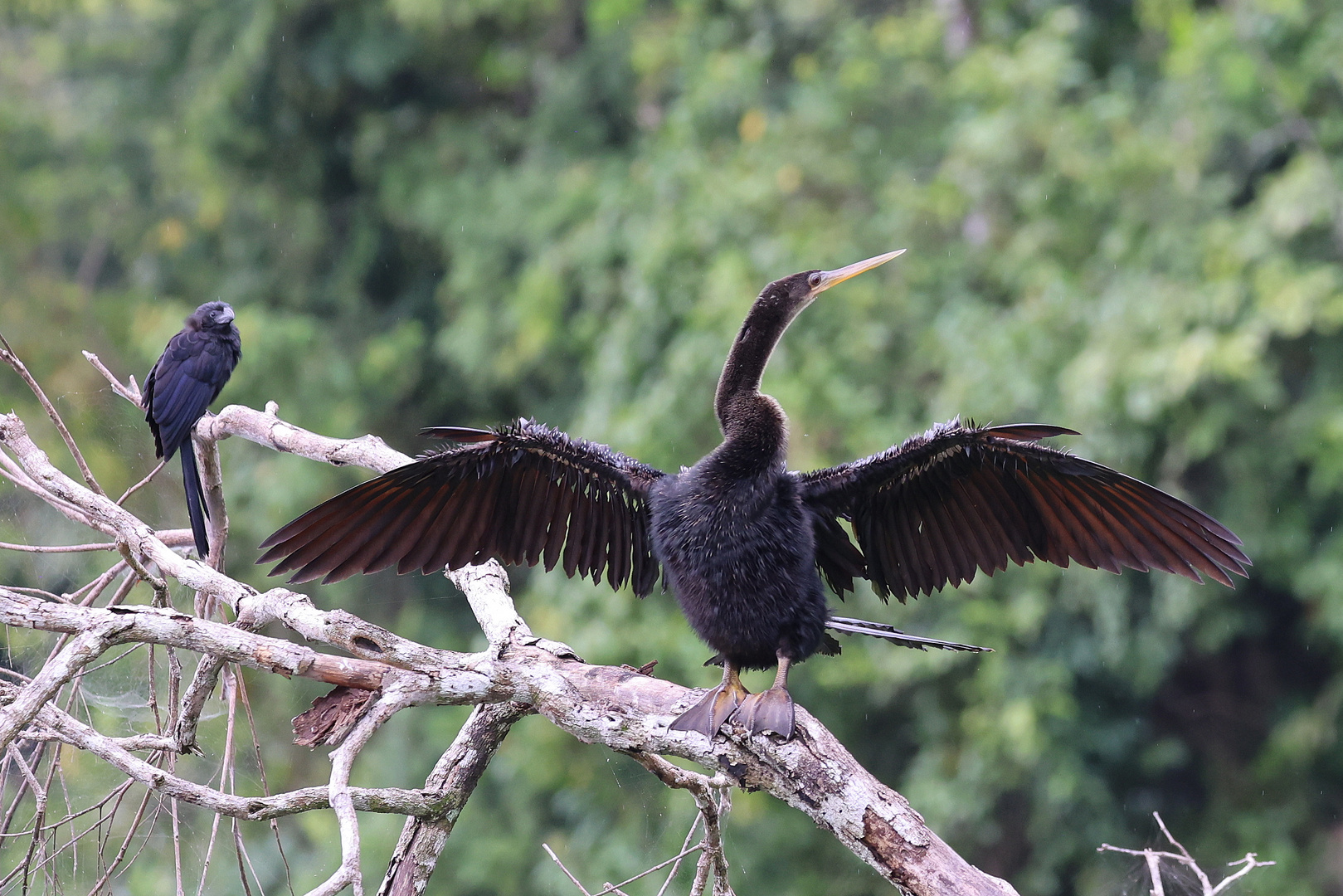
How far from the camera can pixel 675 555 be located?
2350mm

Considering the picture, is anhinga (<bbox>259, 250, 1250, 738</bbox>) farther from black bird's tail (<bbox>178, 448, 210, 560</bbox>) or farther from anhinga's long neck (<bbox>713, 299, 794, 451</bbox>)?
black bird's tail (<bbox>178, 448, 210, 560</bbox>)

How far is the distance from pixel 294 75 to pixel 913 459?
291 inches

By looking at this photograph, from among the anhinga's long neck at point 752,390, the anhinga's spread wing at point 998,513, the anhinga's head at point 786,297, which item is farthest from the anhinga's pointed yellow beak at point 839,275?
the anhinga's spread wing at point 998,513

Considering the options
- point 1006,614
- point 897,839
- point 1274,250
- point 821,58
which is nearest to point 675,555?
point 897,839

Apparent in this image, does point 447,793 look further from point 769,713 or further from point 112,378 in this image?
point 112,378

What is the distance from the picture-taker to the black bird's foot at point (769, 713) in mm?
1975

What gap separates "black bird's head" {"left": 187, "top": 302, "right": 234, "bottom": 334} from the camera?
3.61 metres

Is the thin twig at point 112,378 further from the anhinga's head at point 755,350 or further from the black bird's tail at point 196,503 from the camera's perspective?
the anhinga's head at point 755,350

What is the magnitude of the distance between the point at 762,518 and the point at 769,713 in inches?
16.8

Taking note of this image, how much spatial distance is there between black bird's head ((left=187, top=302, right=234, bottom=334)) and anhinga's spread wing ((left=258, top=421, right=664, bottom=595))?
1.49 meters

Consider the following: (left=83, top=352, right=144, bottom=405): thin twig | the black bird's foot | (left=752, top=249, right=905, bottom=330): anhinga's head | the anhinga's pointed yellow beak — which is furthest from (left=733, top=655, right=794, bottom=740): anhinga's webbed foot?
(left=83, top=352, right=144, bottom=405): thin twig

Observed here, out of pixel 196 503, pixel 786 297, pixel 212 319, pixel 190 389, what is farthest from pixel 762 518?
pixel 212 319

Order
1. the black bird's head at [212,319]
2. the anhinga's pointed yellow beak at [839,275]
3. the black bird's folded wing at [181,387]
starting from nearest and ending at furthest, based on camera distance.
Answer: the anhinga's pointed yellow beak at [839,275] < the black bird's folded wing at [181,387] < the black bird's head at [212,319]

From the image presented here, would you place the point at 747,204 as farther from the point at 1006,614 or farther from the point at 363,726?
the point at 363,726
